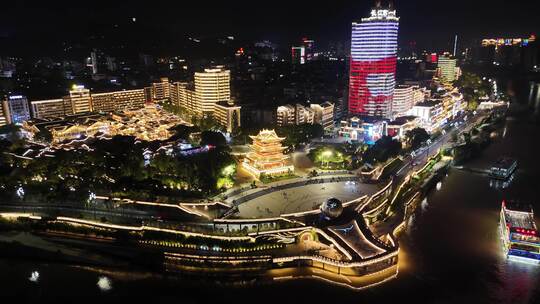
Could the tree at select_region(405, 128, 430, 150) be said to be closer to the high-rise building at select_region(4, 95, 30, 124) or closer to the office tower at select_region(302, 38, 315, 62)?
the high-rise building at select_region(4, 95, 30, 124)

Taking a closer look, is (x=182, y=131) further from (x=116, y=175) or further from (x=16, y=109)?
(x=16, y=109)

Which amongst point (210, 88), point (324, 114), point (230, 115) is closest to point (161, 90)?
point (210, 88)

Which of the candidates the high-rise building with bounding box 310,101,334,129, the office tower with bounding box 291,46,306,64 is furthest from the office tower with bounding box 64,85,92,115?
the office tower with bounding box 291,46,306,64

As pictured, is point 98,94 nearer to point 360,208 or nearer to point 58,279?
point 58,279

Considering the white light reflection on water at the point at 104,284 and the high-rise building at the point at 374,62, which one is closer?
the white light reflection on water at the point at 104,284

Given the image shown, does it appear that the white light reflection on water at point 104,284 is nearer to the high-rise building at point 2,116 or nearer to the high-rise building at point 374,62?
the high-rise building at point 2,116

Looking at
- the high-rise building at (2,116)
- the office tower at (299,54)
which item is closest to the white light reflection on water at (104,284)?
the high-rise building at (2,116)
